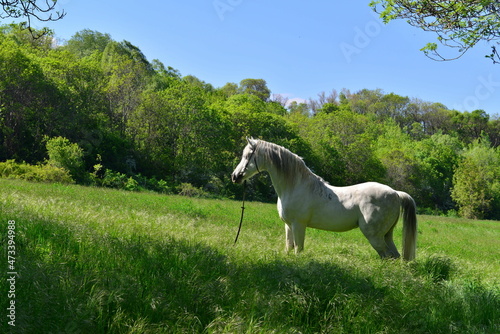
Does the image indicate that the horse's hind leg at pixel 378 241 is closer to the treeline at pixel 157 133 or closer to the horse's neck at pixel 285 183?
the horse's neck at pixel 285 183

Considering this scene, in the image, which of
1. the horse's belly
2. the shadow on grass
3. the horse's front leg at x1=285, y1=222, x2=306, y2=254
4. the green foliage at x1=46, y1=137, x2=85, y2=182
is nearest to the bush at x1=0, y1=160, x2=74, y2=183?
the green foliage at x1=46, y1=137, x2=85, y2=182

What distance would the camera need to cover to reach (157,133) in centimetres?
3191

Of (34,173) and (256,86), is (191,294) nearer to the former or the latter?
(34,173)

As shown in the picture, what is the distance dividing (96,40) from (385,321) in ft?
202

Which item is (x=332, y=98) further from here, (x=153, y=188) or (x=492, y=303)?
(x=492, y=303)

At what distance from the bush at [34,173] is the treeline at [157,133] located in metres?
1.79

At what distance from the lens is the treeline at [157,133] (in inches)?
1017

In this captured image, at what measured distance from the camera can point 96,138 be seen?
2847cm

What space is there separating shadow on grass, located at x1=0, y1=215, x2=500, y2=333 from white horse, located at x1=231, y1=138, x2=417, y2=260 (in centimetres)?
125

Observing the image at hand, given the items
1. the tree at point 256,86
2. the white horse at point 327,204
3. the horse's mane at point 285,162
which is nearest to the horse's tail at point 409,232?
the white horse at point 327,204

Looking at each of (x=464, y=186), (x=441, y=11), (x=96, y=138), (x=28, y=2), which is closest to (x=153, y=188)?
(x=96, y=138)

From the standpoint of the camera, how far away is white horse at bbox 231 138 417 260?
6.27 metres

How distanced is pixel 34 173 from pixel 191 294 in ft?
64.4

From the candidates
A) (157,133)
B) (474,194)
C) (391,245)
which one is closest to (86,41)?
(157,133)
